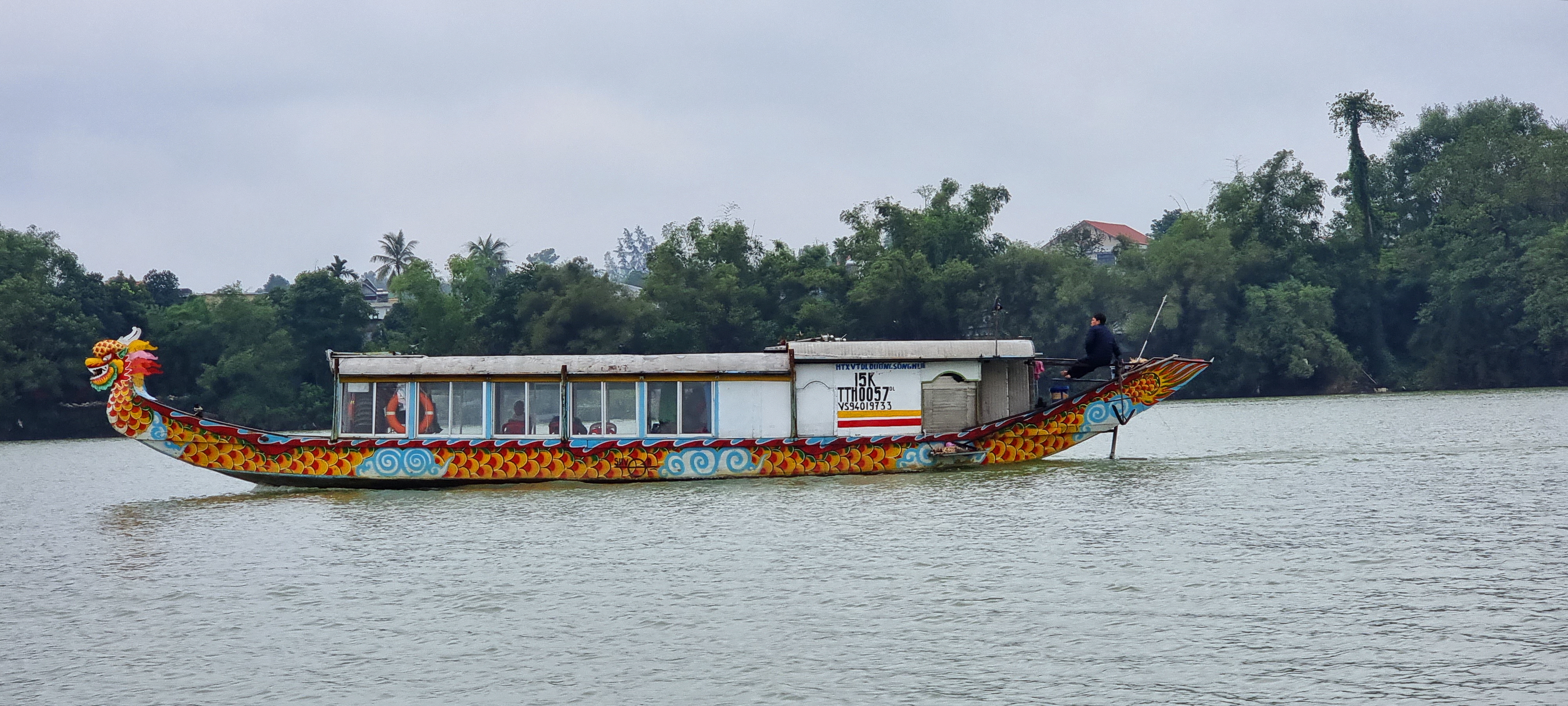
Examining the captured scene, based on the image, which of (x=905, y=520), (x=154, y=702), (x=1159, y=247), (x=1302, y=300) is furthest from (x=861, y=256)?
(x=154, y=702)

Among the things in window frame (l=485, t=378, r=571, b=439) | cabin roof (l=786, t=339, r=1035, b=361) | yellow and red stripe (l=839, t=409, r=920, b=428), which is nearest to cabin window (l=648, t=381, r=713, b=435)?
window frame (l=485, t=378, r=571, b=439)

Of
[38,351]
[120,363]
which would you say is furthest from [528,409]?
[38,351]

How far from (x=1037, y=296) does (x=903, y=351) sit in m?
41.9

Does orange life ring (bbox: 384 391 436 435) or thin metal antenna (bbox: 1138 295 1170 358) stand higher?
thin metal antenna (bbox: 1138 295 1170 358)

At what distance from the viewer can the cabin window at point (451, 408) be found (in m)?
21.9

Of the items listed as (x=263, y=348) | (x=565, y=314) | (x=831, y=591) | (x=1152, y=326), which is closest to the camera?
(x=831, y=591)

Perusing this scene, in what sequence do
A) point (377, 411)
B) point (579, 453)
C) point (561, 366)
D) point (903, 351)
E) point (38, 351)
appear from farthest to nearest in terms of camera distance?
point (38, 351) < point (903, 351) < point (377, 411) < point (561, 366) < point (579, 453)

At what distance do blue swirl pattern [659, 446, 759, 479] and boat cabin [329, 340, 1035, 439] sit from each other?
0.33 m

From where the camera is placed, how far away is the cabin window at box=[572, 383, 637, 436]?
21.9 m

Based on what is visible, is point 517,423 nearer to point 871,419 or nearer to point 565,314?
point 871,419

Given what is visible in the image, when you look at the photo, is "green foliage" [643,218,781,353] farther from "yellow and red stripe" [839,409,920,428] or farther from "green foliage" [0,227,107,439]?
"yellow and red stripe" [839,409,920,428]

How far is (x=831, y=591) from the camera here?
1298cm

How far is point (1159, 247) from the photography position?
6141 cm

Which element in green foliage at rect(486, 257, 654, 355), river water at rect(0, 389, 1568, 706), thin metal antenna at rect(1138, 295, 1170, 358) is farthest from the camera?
green foliage at rect(486, 257, 654, 355)
